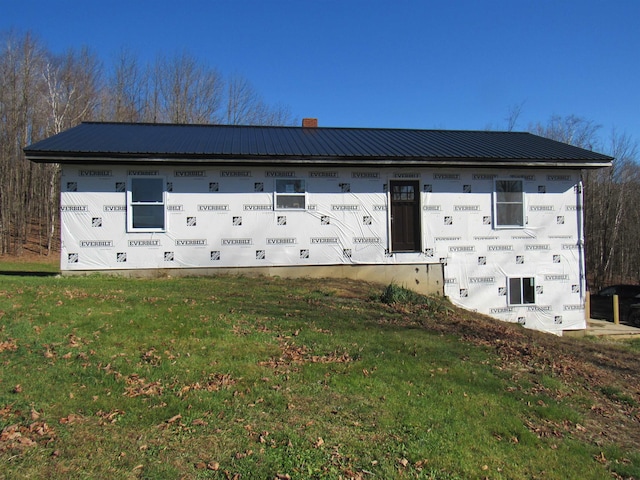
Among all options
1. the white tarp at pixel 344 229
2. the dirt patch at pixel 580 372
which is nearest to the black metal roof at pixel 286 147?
the white tarp at pixel 344 229

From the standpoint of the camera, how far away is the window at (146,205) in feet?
36.9

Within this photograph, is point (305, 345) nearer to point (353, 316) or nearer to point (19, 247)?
point (353, 316)

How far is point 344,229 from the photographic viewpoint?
39.6ft

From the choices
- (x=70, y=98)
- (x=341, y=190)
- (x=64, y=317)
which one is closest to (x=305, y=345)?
(x=64, y=317)

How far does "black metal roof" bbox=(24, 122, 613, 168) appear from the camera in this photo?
10883 millimetres

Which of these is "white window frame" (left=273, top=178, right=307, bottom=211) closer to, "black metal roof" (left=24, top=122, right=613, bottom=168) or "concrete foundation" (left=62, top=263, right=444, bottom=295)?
"black metal roof" (left=24, top=122, right=613, bottom=168)

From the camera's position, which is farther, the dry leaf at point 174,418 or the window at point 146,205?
the window at point 146,205

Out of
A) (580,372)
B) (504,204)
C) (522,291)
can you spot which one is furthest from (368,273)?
(580,372)

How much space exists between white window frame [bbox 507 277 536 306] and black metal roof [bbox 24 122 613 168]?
3468mm

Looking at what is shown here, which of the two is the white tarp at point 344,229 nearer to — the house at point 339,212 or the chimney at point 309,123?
the house at point 339,212

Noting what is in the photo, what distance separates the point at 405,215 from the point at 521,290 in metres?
4.23

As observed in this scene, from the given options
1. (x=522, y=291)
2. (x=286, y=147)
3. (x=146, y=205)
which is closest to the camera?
(x=146, y=205)

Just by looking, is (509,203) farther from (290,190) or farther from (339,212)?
(290,190)

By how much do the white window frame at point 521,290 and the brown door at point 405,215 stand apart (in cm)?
312
